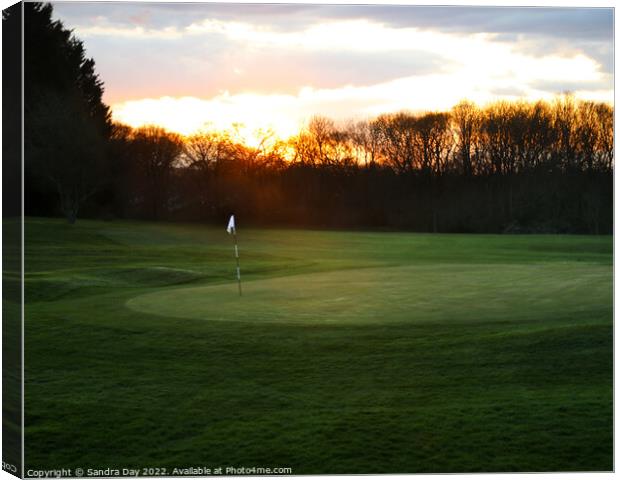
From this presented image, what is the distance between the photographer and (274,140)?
8664 millimetres

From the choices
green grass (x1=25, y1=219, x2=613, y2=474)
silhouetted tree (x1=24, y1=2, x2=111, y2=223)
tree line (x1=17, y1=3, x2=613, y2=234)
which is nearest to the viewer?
green grass (x1=25, y1=219, x2=613, y2=474)

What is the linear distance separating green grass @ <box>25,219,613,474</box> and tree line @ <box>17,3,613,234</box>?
0.23 m

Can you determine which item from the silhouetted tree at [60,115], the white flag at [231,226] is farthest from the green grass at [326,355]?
the silhouetted tree at [60,115]

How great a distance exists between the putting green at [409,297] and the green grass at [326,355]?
3 cm

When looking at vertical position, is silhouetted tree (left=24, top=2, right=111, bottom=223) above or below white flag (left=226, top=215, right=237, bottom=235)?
above

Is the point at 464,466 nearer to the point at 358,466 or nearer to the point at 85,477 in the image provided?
the point at 358,466

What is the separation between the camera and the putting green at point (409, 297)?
28.1 ft

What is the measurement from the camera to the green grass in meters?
7.27

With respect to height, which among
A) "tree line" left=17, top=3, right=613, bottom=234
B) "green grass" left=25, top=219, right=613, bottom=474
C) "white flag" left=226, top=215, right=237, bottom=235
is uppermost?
"tree line" left=17, top=3, right=613, bottom=234

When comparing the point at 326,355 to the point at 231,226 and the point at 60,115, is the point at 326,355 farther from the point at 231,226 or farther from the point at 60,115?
the point at 60,115

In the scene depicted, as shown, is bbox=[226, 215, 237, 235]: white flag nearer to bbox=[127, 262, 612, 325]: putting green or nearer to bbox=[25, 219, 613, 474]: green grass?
bbox=[25, 219, 613, 474]: green grass

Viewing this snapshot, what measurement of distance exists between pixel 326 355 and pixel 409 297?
171 centimetres

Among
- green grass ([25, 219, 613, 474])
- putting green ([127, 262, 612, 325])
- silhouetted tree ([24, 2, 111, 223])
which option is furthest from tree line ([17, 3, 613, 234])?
putting green ([127, 262, 612, 325])

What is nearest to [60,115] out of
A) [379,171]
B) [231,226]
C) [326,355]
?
[231,226]
